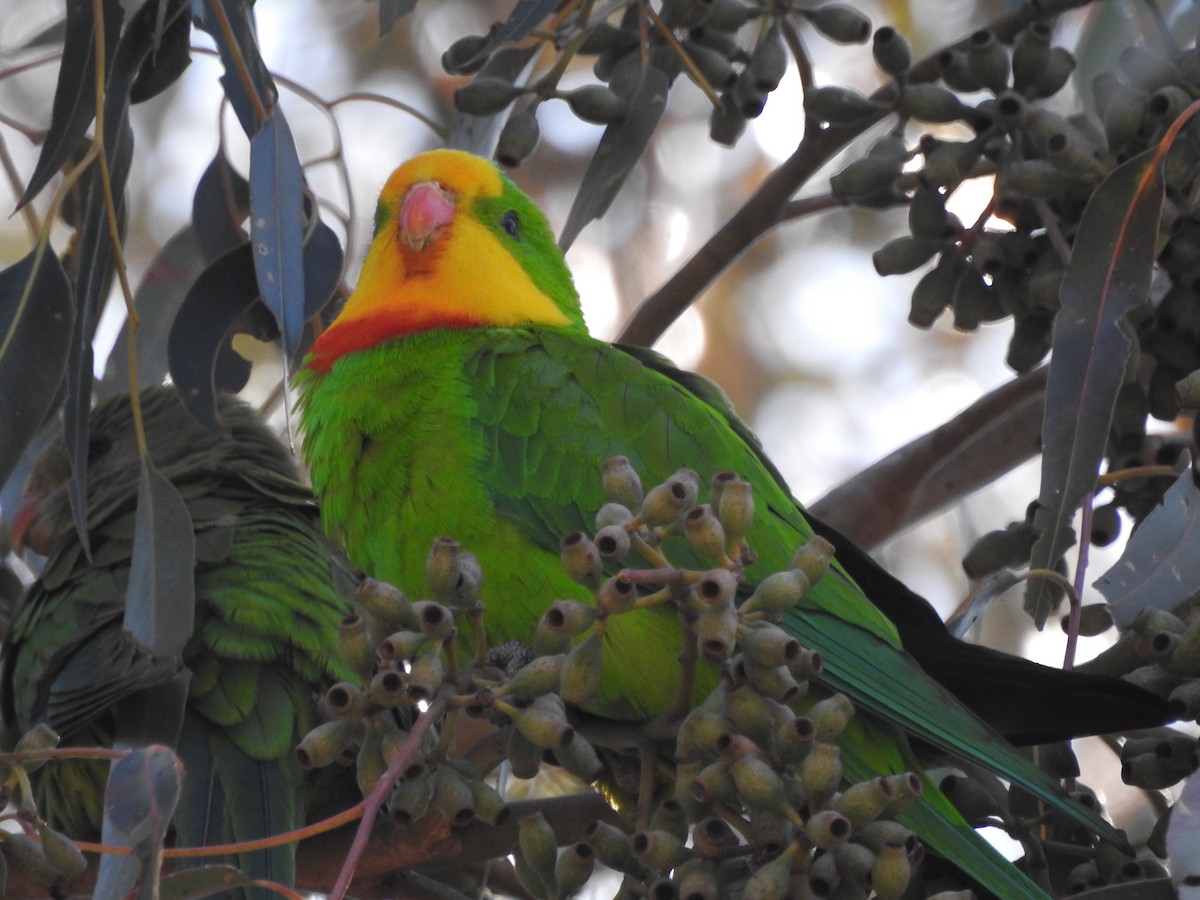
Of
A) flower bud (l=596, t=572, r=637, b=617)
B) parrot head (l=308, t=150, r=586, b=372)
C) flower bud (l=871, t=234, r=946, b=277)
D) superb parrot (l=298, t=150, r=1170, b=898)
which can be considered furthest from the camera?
parrot head (l=308, t=150, r=586, b=372)

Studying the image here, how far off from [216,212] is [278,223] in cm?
67

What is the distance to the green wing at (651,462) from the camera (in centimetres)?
208

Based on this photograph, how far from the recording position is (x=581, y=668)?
1411 millimetres

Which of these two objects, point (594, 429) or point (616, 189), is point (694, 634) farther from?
point (616, 189)

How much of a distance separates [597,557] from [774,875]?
33cm

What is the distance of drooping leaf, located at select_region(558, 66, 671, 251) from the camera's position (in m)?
2.41

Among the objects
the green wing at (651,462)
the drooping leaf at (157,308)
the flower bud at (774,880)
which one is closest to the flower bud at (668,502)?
the flower bud at (774,880)

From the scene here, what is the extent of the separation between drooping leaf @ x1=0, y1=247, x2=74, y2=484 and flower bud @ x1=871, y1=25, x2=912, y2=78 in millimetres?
1228

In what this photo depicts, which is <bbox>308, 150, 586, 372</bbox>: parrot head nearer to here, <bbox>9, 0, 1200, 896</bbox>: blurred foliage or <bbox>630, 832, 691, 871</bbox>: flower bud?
<bbox>9, 0, 1200, 896</bbox>: blurred foliage

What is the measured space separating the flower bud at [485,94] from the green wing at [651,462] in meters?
0.36

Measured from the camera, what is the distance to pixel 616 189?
2.57 m

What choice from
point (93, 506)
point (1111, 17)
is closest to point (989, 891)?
point (1111, 17)

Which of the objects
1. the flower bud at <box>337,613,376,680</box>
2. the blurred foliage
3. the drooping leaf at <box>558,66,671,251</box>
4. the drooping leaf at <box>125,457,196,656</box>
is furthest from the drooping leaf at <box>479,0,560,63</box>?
the flower bud at <box>337,613,376,680</box>

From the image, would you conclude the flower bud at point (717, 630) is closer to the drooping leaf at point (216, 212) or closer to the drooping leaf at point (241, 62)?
the drooping leaf at point (241, 62)
